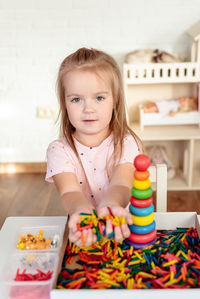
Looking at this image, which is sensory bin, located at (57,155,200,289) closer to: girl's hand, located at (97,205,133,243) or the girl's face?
girl's hand, located at (97,205,133,243)

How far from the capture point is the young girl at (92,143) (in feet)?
2.90

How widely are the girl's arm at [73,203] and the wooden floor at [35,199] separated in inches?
46.8

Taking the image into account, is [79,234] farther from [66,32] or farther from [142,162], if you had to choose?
[66,32]

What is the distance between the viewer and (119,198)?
2.87 feet

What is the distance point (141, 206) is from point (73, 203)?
178mm

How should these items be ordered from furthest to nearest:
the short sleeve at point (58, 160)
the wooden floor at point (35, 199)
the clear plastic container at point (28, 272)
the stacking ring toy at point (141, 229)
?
the wooden floor at point (35, 199) < the short sleeve at point (58, 160) < the stacking ring toy at point (141, 229) < the clear plastic container at point (28, 272)

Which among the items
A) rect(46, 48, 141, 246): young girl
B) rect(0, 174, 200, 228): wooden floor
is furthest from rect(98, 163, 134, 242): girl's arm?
rect(0, 174, 200, 228): wooden floor

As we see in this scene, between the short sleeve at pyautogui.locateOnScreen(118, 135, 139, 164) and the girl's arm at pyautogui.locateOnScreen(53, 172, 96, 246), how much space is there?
0.53ft

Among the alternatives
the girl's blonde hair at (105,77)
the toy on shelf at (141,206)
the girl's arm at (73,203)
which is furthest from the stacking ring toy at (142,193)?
the girl's blonde hair at (105,77)

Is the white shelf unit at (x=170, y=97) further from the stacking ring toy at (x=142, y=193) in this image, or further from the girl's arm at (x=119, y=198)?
the stacking ring toy at (x=142, y=193)

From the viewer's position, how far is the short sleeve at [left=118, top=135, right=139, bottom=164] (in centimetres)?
107

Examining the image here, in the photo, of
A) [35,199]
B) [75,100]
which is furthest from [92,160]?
[35,199]

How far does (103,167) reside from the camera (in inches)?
44.8

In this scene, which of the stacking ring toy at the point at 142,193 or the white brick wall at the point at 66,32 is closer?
the stacking ring toy at the point at 142,193
